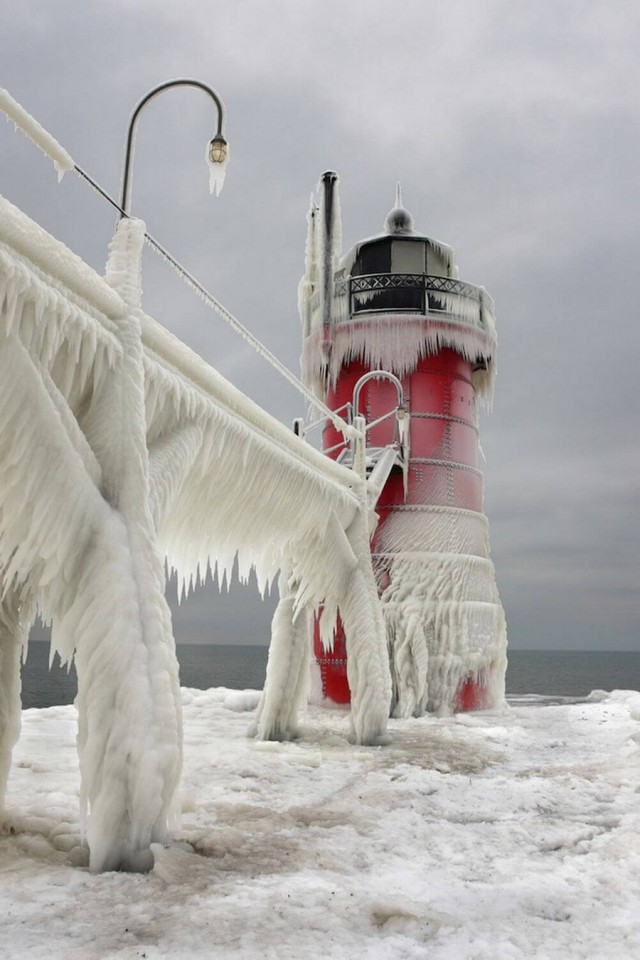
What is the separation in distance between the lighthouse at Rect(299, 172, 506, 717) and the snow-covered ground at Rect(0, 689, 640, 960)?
5.43 meters

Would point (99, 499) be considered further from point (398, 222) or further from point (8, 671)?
point (398, 222)

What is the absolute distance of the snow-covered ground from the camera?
9.64ft

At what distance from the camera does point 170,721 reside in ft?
13.1

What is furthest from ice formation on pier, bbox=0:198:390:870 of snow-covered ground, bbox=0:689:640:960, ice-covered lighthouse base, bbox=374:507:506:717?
ice-covered lighthouse base, bbox=374:507:506:717

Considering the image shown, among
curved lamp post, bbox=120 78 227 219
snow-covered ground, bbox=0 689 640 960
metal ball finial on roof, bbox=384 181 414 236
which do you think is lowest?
snow-covered ground, bbox=0 689 640 960

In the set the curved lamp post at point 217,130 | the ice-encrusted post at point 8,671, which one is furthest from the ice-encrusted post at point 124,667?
the curved lamp post at point 217,130

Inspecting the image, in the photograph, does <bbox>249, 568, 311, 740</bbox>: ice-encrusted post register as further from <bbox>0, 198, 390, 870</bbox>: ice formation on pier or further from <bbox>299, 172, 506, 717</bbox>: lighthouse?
<bbox>0, 198, 390, 870</bbox>: ice formation on pier

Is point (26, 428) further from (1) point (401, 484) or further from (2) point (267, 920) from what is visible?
(1) point (401, 484)

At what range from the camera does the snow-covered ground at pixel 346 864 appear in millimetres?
2939

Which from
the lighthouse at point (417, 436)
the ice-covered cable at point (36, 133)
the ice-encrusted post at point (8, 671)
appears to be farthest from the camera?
the lighthouse at point (417, 436)

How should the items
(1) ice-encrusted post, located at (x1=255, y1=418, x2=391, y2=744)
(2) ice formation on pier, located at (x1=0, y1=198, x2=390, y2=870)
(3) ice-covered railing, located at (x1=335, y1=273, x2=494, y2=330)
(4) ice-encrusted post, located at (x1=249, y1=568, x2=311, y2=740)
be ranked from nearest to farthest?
1. (2) ice formation on pier, located at (x1=0, y1=198, x2=390, y2=870)
2. (1) ice-encrusted post, located at (x1=255, y1=418, x2=391, y2=744)
3. (4) ice-encrusted post, located at (x1=249, y1=568, x2=311, y2=740)
4. (3) ice-covered railing, located at (x1=335, y1=273, x2=494, y2=330)

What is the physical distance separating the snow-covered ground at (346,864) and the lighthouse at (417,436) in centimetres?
543

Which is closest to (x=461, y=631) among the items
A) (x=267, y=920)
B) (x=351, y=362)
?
(x=351, y=362)

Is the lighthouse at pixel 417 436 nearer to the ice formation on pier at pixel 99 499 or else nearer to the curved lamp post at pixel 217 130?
the curved lamp post at pixel 217 130
